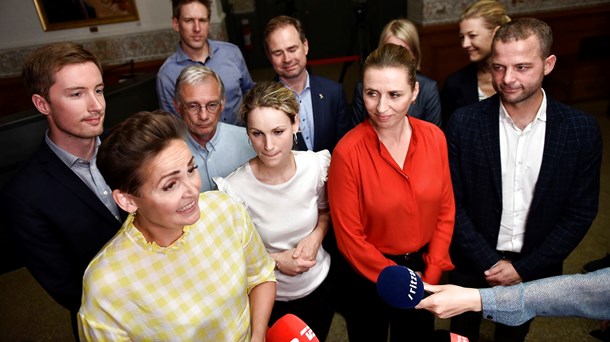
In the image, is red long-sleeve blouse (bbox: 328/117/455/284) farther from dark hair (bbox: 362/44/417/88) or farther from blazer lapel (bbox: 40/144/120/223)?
blazer lapel (bbox: 40/144/120/223)

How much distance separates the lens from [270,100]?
163cm

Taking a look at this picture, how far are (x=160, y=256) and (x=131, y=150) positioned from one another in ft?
1.01

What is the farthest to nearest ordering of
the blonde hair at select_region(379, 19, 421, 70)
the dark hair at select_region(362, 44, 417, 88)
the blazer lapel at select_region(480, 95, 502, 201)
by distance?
1. the blonde hair at select_region(379, 19, 421, 70)
2. the blazer lapel at select_region(480, 95, 502, 201)
3. the dark hair at select_region(362, 44, 417, 88)

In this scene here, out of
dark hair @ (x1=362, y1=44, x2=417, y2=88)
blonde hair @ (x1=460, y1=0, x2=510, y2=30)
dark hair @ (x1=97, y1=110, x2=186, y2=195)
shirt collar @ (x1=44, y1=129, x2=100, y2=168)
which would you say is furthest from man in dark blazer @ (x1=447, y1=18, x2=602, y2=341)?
shirt collar @ (x1=44, y1=129, x2=100, y2=168)

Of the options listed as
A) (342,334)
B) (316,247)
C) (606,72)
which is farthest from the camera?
(606,72)

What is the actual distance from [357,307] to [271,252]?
485 mm

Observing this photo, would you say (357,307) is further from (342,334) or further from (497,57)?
(497,57)

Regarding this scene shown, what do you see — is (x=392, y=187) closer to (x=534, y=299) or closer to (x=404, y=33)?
(x=534, y=299)

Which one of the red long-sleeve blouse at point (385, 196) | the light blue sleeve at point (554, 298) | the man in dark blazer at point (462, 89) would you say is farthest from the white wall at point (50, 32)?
the light blue sleeve at point (554, 298)

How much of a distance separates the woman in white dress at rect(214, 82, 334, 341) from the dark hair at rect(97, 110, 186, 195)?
0.54 metres

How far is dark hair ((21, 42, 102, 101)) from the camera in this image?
1.50 metres

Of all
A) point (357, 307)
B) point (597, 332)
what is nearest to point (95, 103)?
point (357, 307)

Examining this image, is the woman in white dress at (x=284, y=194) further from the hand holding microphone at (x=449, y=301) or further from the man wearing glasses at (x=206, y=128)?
the hand holding microphone at (x=449, y=301)

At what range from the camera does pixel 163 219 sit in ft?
A: 3.80
